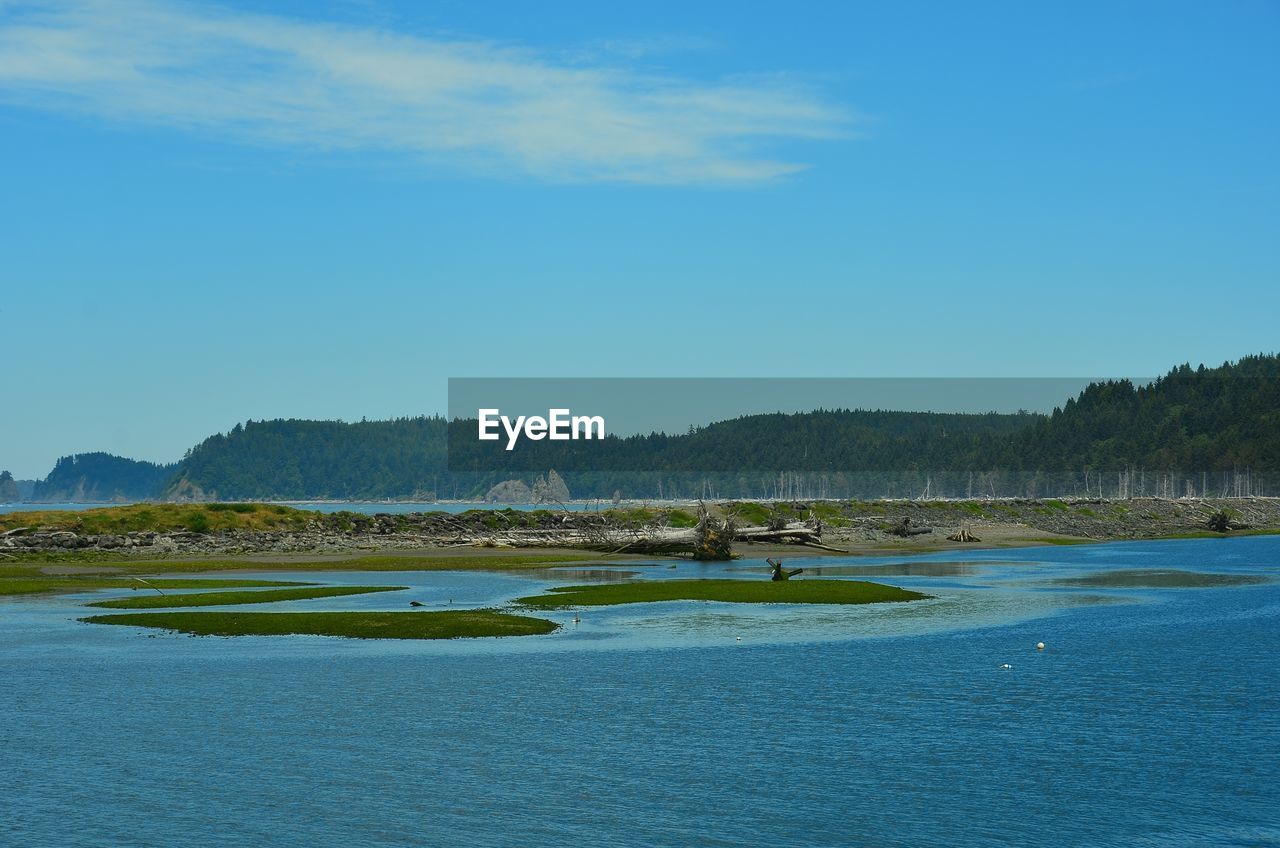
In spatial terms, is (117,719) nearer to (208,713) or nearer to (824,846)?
(208,713)

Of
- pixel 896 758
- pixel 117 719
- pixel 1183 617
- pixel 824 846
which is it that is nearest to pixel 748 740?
pixel 896 758

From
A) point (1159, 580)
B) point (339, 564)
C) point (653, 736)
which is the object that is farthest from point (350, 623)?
point (1159, 580)

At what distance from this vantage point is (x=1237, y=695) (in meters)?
40.3

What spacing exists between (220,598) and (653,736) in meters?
42.0

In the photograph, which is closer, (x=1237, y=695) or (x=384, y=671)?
(x=1237, y=695)

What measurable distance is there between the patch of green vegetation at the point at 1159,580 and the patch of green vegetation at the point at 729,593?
2015 centimetres

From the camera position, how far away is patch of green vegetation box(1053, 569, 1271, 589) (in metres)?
86.2

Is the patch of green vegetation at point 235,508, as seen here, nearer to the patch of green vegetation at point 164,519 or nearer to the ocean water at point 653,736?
the patch of green vegetation at point 164,519

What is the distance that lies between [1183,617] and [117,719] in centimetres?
5173

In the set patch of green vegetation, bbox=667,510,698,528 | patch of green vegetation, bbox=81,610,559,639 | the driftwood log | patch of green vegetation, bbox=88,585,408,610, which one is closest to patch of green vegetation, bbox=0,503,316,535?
the driftwood log

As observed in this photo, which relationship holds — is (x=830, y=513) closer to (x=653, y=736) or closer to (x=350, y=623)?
(x=350, y=623)

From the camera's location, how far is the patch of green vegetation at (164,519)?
118 meters

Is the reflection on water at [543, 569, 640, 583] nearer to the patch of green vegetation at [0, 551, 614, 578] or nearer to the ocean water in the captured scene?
the patch of green vegetation at [0, 551, 614, 578]

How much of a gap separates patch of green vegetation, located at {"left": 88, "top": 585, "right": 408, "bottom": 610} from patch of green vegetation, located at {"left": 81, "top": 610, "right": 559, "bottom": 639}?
3911mm
